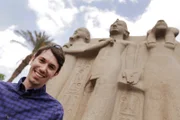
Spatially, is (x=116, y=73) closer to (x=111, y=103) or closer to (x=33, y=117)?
(x=111, y=103)

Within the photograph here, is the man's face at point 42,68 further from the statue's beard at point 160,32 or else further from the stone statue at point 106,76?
the statue's beard at point 160,32

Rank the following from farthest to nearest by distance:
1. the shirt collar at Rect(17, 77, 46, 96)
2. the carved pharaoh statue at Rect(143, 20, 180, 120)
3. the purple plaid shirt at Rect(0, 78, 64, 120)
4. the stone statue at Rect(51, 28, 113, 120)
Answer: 1. the stone statue at Rect(51, 28, 113, 120)
2. the carved pharaoh statue at Rect(143, 20, 180, 120)
3. the shirt collar at Rect(17, 77, 46, 96)
4. the purple plaid shirt at Rect(0, 78, 64, 120)

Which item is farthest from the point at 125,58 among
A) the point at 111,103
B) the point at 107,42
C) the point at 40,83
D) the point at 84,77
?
the point at 40,83

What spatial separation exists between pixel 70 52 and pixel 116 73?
176 cm

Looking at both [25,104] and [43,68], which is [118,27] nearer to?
[43,68]

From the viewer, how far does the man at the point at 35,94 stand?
60.5 inches

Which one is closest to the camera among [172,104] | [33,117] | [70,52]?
[33,117]

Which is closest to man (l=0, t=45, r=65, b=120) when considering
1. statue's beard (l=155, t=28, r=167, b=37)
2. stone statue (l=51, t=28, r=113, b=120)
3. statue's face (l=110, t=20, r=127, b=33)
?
stone statue (l=51, t=28, r=113, b=120)

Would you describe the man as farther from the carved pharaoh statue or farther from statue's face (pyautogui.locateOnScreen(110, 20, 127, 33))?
statue's face (pyautogui.locateOnScreen(110, 20, 127, 33))

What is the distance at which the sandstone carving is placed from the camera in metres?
4.21

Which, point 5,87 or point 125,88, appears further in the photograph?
point 125,88

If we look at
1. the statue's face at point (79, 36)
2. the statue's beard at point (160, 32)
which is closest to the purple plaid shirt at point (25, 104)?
the statue's beard at point (160, 32)

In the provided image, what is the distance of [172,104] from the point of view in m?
4.06

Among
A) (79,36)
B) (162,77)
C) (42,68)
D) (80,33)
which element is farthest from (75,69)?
(42,68)
